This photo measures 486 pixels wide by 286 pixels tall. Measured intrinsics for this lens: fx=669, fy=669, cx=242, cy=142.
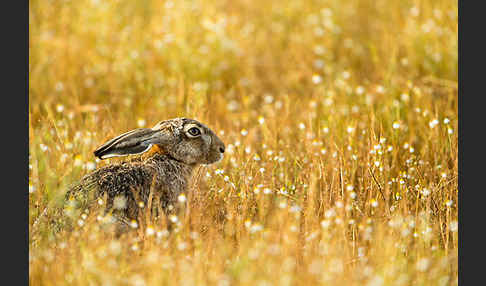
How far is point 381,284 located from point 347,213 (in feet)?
3.41

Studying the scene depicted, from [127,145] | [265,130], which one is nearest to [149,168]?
[127,145]

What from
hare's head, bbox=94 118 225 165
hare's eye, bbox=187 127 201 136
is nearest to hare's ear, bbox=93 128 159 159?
hare's head, bbox=94 118 225 165

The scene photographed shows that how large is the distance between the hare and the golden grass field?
5.9 inches

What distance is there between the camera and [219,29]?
378 inches

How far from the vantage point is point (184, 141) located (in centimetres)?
564

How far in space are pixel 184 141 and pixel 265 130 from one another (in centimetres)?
114

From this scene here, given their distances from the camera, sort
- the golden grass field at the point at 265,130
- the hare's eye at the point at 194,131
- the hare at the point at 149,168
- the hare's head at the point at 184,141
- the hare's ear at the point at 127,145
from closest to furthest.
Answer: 1. the golden grass field at the point at 265,130
2. the hare at the point at 149,168
3. the hare's ear at the point at 127,145
4. the hare's head at the point at 184,141
5. the hare's eye at the point at 194,131

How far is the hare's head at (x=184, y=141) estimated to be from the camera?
5363mm

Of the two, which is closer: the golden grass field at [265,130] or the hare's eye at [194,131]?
the golden grass field at [265,130]

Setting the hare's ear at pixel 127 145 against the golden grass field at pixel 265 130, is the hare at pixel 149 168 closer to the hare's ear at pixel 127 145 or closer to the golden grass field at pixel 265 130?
the hare's ear at pixel 127 145

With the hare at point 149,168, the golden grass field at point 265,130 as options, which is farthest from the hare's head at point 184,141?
the golden grass field at point 265,130

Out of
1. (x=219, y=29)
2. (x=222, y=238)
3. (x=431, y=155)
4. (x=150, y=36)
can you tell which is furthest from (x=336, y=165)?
(x=150, y=36)

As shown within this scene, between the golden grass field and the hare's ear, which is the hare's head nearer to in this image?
the hare's ear

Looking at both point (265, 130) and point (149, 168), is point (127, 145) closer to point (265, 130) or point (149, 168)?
point (149, 168)
